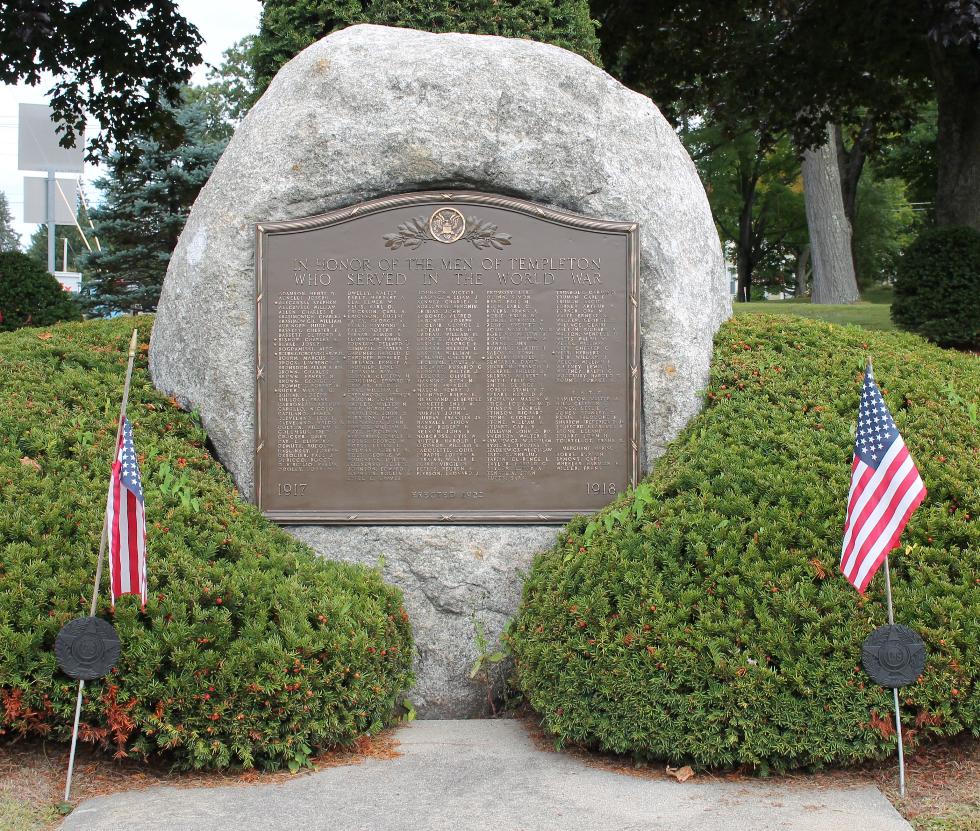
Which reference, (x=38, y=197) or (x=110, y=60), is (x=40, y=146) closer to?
(x=38, y=197)

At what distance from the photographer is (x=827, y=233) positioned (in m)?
21.8

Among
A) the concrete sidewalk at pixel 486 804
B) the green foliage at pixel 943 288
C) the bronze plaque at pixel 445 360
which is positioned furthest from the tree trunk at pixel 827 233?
the concrete sidewalk at pixel 486 804

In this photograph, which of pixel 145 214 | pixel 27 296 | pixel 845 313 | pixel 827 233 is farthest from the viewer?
pixel 827 233

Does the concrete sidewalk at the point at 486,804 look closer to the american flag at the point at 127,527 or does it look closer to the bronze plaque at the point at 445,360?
the american flag at the point at 127,527

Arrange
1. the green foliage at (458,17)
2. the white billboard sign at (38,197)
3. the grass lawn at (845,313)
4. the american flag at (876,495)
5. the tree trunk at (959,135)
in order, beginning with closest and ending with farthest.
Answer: the american flag at (876,495) < the green foliage at (458,17) < the tree trunk at (959,135) < the grass lawn at (845,313) < the white billboard sign at (38,197)

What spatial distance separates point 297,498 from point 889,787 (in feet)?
11.8

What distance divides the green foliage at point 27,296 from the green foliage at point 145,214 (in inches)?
254

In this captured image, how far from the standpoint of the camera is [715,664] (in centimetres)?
448

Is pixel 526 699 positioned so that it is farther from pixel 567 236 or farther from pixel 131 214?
pixel 131 214

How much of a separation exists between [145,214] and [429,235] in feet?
45.5

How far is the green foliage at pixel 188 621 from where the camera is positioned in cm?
440

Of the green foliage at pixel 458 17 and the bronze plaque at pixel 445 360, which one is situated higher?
the green foliage at pixel 458 17

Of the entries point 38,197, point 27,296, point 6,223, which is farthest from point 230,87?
point 6,223

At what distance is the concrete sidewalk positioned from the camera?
3912 millimetres
